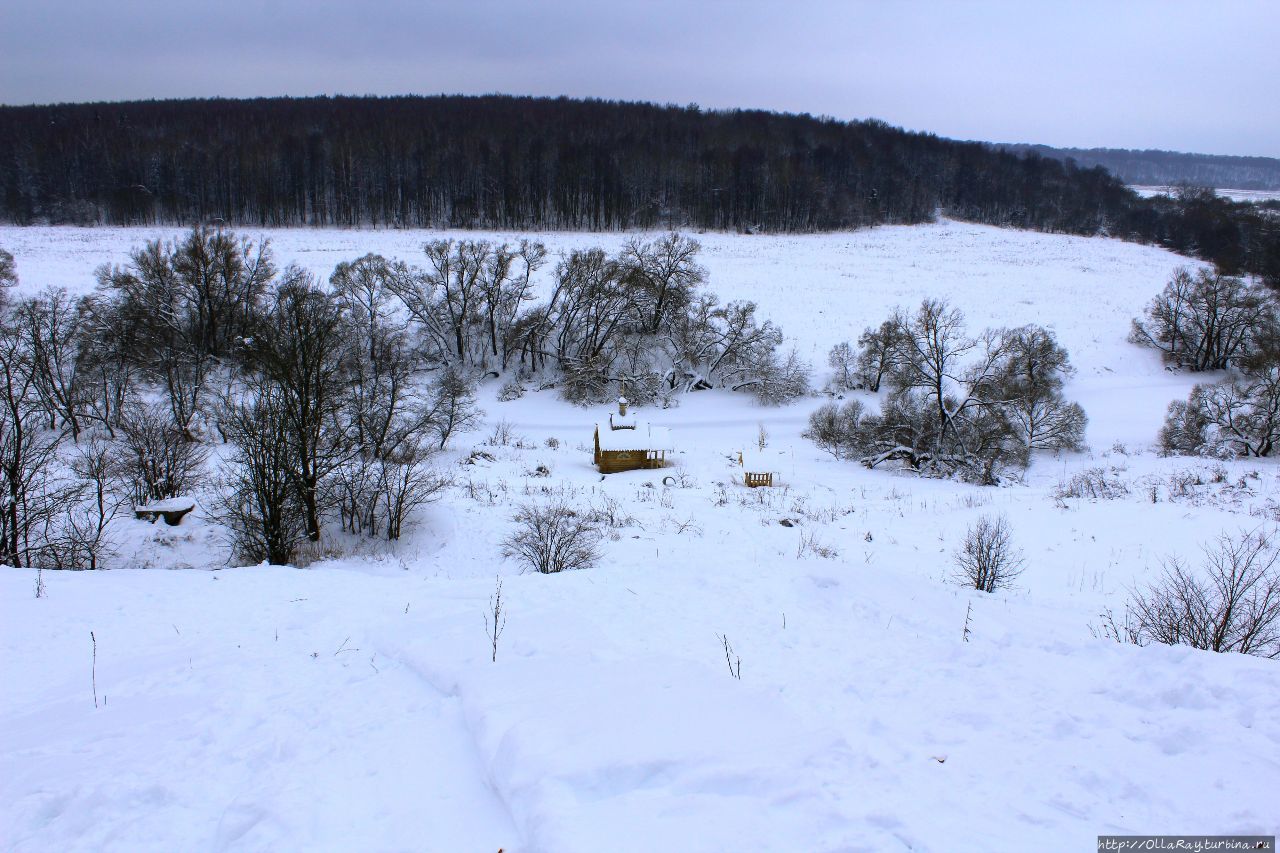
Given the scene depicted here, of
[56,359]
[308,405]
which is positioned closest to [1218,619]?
[308,405]

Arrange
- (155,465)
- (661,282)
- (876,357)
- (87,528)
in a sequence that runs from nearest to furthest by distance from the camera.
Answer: (87,528), (155,465), (876,357), (661,282)

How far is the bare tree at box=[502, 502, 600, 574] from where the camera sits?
11.8m

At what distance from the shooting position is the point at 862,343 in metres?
37.0

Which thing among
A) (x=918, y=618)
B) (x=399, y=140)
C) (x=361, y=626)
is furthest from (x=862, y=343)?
(x=399, y=140)

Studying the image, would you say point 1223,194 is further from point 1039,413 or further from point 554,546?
point 554,546

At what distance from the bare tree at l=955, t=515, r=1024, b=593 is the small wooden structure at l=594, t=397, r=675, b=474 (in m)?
15.8

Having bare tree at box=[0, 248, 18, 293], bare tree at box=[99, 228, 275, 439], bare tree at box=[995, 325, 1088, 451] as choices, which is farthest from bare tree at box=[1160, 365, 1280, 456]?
bare tree at box=[0, 248, 18, 293]

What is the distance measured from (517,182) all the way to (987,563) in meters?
75.8

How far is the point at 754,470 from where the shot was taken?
77.5 feet

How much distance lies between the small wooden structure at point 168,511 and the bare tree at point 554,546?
9.71 metres

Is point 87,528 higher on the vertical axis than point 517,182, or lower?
lower

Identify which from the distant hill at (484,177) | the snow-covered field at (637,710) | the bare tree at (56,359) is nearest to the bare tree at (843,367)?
the snow-covered field at (637,710)

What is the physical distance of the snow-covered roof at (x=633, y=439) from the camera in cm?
2606

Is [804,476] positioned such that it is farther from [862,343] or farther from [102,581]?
[102,581]
